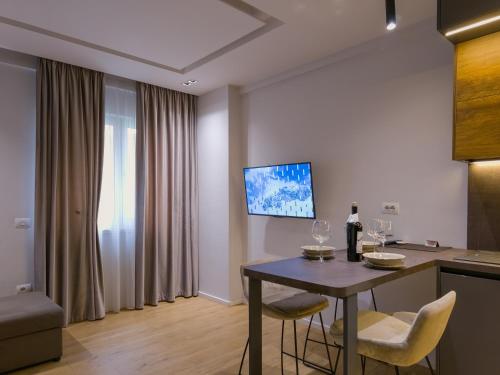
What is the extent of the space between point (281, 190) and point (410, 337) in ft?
7.52

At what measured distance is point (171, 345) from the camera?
3139 millimetres

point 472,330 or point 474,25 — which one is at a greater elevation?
point 474,25

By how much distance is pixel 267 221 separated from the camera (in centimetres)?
412

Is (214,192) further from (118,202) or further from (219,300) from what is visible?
(219,300)

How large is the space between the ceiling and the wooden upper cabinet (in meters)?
0.57

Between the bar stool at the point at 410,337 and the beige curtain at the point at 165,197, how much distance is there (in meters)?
2.94

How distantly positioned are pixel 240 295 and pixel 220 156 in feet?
5.83

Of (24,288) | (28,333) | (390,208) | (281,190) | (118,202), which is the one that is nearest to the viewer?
(28,333)

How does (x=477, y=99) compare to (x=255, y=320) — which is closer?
(x=255, y=320)

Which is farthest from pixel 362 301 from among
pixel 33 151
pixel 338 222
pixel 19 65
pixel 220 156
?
pixel 19 65

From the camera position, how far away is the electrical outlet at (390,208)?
2957 mm

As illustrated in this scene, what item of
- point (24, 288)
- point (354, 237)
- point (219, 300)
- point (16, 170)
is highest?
point (16, 170)

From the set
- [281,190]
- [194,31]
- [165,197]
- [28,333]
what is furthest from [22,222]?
[281,190]

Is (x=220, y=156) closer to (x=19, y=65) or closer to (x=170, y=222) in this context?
(x=170, y=222)
